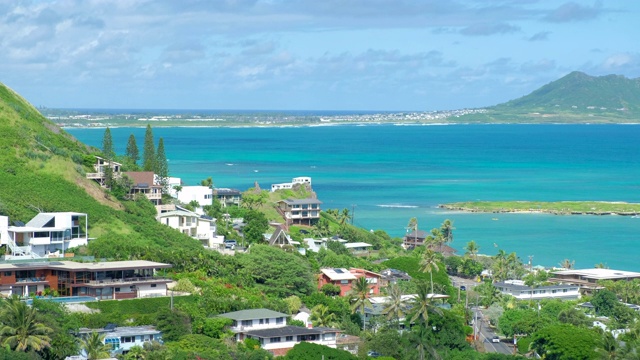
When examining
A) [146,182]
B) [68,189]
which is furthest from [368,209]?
[68,189]

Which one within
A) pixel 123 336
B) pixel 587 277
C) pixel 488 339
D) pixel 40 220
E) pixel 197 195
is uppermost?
pixel 40 220

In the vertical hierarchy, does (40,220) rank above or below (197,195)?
above

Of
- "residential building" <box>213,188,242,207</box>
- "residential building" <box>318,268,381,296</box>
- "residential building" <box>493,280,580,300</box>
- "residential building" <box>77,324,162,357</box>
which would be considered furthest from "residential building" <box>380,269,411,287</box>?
"residential building" <box>213,188,242,207</box>

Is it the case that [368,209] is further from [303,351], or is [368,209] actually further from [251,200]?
[303,351]

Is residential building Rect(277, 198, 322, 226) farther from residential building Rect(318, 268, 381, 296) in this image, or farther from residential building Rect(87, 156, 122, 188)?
residential building Rect(318, 268, 381, 296)

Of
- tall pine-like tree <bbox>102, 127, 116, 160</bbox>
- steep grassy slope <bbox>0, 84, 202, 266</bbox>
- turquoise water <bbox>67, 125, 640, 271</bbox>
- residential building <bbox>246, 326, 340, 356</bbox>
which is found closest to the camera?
residential building <bbox>246, 326, 340, 356</bbox>

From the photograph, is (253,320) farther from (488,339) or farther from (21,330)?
(488,339)

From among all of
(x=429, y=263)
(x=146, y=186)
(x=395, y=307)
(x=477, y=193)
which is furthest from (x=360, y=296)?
(x=477, y=193)
